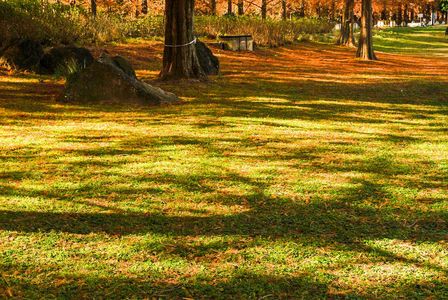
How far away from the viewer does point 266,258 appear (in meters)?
4.18

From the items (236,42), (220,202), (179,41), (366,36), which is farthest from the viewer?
(366,36)

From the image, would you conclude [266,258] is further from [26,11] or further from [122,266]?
[26,11]

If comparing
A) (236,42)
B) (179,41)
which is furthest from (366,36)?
(179,41)

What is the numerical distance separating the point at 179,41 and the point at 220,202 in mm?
10214

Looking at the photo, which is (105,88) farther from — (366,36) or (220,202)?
(366,36)

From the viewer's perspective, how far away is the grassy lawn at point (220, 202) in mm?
3850

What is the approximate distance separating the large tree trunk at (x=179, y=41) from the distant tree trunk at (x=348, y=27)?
25.7 m

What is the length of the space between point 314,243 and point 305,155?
3.09 m

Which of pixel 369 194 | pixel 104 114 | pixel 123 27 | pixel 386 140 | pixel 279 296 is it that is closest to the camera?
pixel 279 296

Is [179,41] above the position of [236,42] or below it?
below

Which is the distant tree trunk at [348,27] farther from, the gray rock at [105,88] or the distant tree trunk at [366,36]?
the gray rock at [105,88]

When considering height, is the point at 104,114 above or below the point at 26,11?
below

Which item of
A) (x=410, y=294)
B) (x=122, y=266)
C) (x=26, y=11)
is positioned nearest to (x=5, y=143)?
(x=122, y=266)

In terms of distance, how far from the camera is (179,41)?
15.2 meters
